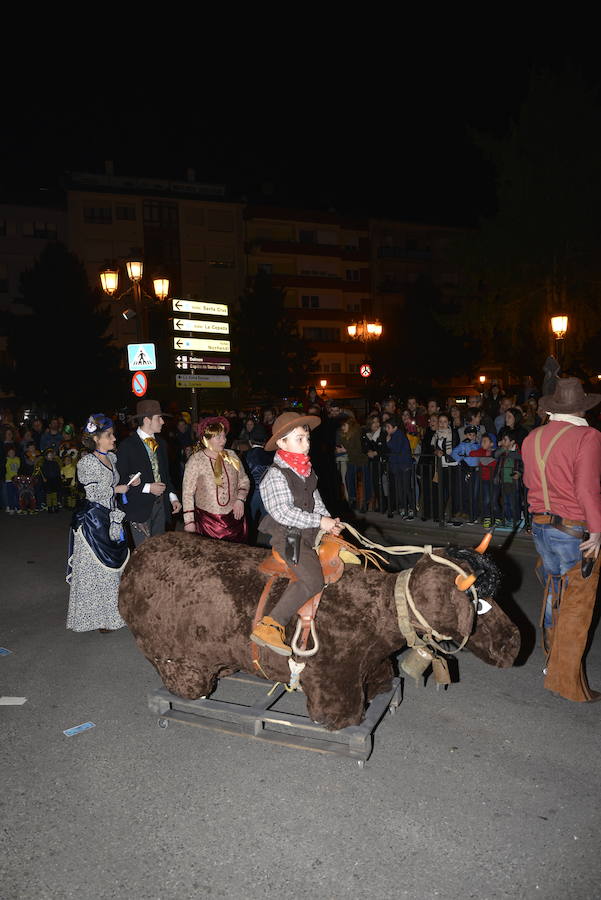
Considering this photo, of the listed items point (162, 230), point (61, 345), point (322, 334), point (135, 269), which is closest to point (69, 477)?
point (135, 269)

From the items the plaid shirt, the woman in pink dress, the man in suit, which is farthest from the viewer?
the man in suit

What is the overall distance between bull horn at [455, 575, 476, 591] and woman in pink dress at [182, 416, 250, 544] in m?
3.25

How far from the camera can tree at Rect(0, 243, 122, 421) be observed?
3634 centimetres

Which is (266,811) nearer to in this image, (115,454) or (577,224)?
(115,454)

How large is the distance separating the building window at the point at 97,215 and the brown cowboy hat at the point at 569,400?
43.0 metres

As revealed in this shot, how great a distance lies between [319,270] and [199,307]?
36.5 metres

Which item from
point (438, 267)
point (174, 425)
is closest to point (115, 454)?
point (174, 425)

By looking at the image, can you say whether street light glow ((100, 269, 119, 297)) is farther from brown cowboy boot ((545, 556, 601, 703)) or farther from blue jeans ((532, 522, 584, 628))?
brown cowboy boot ((545, 556, 601, 703))

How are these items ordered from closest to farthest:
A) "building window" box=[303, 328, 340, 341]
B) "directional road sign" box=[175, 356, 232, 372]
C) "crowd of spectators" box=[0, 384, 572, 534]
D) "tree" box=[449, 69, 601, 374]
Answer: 1. "crowd of spectators" box=[0, 384, 572, 534]
2. "directional road sign" box=[175, 356, 232, 372]
3. "tree" box=[449, 69, 601, 374]
4. "building window" box=[303, 328, 340, 341]

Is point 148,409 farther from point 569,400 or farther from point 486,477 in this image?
point 486,477

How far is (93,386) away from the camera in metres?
36.6

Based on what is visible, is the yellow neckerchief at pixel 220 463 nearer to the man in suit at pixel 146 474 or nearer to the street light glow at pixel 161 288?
the man in suit at pixel 146 474

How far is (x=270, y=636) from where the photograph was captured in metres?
3.71

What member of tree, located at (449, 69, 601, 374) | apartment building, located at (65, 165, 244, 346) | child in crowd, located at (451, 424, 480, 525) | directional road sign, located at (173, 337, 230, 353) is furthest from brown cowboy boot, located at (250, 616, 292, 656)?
apartment building, located at (65, 165, 244, 346)
